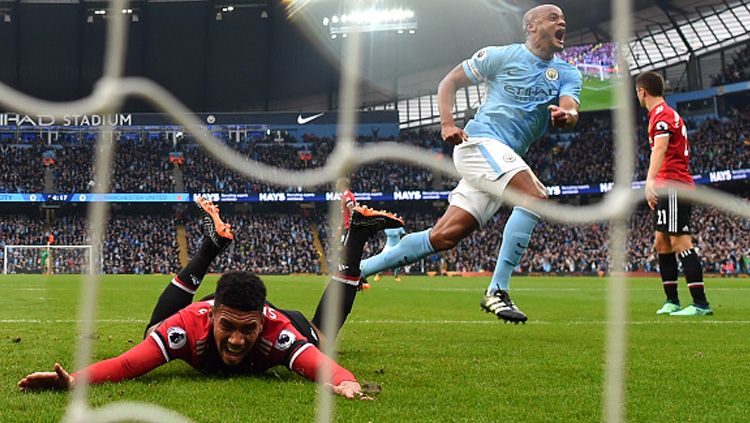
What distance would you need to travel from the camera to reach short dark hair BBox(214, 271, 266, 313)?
281 centimetres

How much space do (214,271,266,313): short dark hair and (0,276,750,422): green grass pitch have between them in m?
0.33

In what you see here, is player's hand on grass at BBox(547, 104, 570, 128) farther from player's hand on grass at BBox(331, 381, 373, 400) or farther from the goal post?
the goal post

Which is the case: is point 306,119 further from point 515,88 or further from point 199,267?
point 199,267

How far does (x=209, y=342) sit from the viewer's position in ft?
10.1

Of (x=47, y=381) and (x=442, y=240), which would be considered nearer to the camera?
(x=47, y=381)

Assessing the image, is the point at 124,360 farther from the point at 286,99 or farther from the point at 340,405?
the point at 286,99

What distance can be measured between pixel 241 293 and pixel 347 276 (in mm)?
1106

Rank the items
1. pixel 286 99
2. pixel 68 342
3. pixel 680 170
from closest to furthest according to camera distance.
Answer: pixel 68 342 < pixel 680 170 < pixel 286 99

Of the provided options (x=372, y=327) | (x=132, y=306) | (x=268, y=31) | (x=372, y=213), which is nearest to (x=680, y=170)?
(x=372, y=327)

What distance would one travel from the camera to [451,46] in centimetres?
3020

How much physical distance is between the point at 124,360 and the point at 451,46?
2853cm

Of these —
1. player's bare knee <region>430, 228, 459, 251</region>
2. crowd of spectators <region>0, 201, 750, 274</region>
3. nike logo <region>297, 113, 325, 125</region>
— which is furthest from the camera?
nike logo <region>297, 113, 325, 125</region>

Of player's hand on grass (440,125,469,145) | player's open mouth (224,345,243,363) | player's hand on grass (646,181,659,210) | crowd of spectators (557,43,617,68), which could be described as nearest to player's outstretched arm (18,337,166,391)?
player's open mouth (224,345,243,363)

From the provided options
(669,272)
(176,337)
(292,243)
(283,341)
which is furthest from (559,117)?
(292,243)
